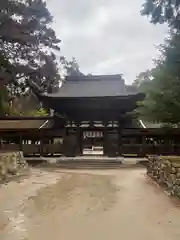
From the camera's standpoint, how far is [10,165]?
14703 millimetres

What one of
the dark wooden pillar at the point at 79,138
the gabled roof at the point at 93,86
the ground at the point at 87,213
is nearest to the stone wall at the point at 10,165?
the ground at the point at 87,213

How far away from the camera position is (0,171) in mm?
13211

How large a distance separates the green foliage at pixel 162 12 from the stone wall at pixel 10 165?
863 centimetres

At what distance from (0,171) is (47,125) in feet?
37.0

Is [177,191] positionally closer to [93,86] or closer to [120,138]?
[120,138]

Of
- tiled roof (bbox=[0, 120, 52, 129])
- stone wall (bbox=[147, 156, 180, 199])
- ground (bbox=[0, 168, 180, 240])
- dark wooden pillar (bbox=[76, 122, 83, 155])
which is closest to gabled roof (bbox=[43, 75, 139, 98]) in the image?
tiled roof (bbox=[0, 120, 52, 129])

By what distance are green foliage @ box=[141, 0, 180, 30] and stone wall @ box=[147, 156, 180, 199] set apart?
560 centimetres

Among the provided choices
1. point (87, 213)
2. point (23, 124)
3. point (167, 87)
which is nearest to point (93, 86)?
point (23, 124)

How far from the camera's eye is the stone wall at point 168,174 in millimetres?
8984

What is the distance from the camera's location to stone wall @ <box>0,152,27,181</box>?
13.6 metres

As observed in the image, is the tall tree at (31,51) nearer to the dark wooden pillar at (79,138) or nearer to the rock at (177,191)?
the dark wooden pillar at (79,138)

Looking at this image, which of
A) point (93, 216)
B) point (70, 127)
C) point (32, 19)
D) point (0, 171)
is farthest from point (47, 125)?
point (93, 216)

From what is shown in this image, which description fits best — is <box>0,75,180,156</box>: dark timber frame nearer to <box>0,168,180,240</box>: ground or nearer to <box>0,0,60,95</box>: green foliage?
<box>0,0,60,95</box>: green foliage

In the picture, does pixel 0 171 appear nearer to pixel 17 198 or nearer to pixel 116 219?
pixel 17 198
